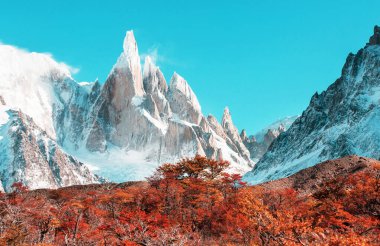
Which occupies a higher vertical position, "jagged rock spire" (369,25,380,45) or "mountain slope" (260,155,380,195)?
"jagged rock spire" (369,25,380,45)

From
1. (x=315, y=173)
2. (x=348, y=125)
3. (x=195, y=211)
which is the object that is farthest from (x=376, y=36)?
(x=195, y=211)

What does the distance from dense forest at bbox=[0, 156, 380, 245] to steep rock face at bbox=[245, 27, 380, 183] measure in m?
89.2

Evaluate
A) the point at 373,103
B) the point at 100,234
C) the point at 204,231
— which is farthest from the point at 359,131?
the point at 100,234

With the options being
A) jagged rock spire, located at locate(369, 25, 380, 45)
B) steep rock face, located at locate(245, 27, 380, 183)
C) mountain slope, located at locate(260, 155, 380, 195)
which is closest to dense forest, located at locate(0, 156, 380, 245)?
mountain slope, located at locate(260, 155, 380, 195)

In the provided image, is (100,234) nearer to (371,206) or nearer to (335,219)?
(335,219)

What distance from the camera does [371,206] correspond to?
116 feet

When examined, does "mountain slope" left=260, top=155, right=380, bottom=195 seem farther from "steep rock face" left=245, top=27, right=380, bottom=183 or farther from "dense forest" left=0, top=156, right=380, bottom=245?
"steep rock face" left=245, top=27, right=380, bottom=183

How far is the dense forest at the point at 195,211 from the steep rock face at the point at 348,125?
293 ft

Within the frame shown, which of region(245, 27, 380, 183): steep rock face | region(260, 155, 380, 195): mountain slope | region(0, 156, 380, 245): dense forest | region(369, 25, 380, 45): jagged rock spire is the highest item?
region(369, 25, 380, 45): jagged rock spire

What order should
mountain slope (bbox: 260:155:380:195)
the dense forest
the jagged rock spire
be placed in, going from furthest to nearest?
the jagged rock spire
mountain slope (bbox: 260:155:380:195)
the dense forest

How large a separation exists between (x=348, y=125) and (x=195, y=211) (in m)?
127

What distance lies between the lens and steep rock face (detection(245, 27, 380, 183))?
141 metres

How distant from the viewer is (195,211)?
49.0 meters

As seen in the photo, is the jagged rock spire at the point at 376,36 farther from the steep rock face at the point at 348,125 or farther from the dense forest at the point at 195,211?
the dense forest at the point at 195,211
